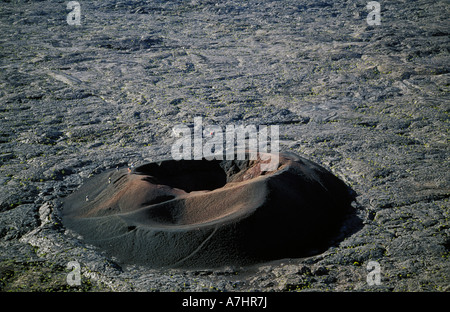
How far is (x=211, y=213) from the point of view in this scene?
3.42 meters

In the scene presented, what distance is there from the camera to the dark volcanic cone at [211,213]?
125 inches

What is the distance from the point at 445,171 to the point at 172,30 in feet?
21.2

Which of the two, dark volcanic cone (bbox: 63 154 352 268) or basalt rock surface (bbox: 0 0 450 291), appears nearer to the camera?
basalt rock surface (bbox: 0 0 450 291)

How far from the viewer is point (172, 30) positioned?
9336 mm

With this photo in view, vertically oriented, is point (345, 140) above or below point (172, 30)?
below

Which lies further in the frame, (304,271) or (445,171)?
(445,171)

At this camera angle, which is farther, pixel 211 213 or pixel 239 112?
pixel 239 112

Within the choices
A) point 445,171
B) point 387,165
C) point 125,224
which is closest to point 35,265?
point 125,224

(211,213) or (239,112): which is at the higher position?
(239,112)

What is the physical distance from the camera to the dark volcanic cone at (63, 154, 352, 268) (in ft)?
10.4

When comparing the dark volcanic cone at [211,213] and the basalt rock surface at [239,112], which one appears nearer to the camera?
the basalt rock surface at [239,112]
